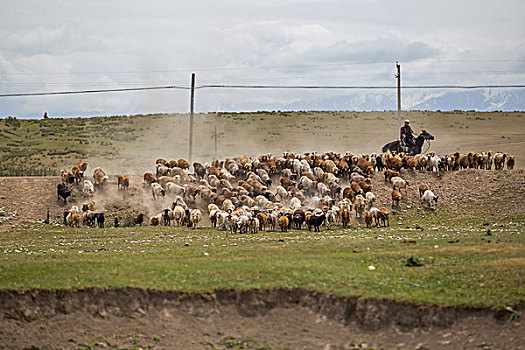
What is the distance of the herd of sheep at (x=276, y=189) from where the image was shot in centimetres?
2898

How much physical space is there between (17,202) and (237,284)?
2127 cm

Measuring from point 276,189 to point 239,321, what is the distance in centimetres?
2161

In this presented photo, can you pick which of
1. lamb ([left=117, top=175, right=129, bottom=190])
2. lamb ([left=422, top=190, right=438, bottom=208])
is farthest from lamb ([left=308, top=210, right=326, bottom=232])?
lamb ([left=117, top=175, right=129, bottom=190])

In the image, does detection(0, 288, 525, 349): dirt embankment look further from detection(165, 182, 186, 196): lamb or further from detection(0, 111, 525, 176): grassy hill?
detection(0, 111, 525, 176): grassy hill

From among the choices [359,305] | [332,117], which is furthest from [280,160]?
[332,117]

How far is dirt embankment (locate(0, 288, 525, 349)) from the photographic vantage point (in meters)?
14.3

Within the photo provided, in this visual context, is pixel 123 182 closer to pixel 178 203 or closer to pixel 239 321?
pixel 178 203

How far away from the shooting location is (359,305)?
15.1 metres

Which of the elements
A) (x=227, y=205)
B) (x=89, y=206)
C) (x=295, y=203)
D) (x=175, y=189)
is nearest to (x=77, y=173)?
(x=89, y=206)

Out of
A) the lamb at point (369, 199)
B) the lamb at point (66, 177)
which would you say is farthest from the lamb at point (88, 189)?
the lamb at point (369, 199)

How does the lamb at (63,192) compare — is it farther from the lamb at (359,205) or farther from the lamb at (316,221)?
the lamb at (359,205)

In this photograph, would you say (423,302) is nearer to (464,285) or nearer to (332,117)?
(464,285)

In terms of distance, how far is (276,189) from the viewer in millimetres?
36719

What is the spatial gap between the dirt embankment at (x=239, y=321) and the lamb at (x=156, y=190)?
19.4 m
